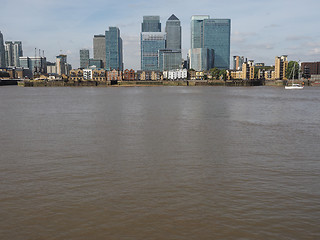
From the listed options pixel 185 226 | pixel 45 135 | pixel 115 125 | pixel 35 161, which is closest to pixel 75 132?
pixel 45 135

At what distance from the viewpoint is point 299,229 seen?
26.2ft

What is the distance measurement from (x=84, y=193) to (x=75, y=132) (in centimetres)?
1366

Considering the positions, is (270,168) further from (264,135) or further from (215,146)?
(264,135)

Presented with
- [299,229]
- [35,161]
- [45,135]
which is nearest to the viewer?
[299,229]

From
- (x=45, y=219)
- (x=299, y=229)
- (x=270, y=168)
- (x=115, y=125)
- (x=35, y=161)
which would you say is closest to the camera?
(x=299, y=229)

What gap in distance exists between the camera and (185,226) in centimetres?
816

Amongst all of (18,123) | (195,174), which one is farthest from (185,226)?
(18,123)

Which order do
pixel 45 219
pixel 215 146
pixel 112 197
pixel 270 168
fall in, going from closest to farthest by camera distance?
pixel 45 219, pixel 112 197, pixel 270 168, pixel 215 146

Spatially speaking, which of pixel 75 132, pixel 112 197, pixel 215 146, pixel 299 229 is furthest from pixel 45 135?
pixel 299 229

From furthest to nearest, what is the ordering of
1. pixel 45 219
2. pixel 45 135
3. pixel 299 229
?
pixel 45 135 < pixel 45 219 < pixel 299 229

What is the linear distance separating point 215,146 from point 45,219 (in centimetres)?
1202

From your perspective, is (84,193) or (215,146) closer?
(84,193)

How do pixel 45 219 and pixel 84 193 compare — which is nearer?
pixel 45 219

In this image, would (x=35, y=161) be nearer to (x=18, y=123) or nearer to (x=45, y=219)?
(x=45, y=219)
